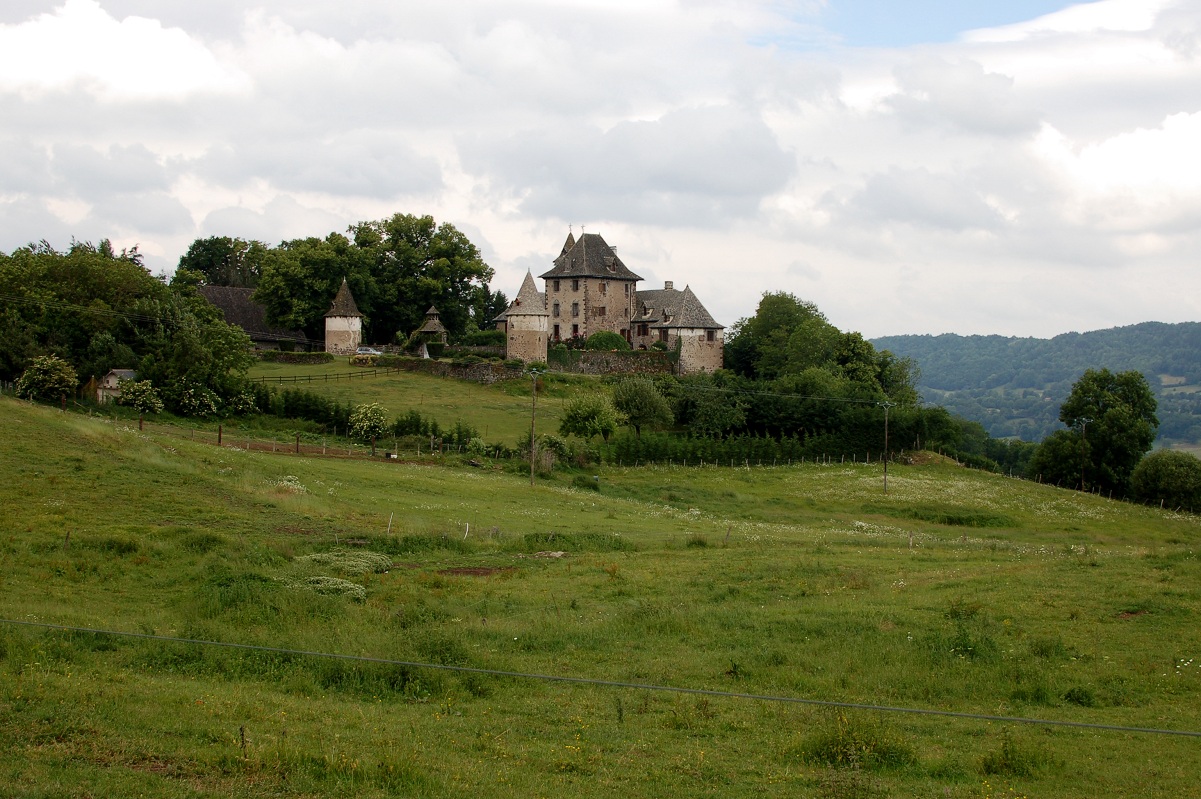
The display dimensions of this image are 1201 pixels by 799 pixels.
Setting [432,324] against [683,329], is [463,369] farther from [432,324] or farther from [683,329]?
[683,329]

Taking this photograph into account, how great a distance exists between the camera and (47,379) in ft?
180

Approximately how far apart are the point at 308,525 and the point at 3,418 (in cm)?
1701

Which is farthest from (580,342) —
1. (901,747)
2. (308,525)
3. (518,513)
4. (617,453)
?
(901,747)

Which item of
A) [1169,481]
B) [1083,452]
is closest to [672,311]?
[1083,452]

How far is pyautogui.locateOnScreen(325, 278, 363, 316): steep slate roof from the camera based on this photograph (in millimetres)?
89812

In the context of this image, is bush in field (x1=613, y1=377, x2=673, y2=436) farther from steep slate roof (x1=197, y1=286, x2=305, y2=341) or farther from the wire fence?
steep slate roof (x1=197, y1=286, x2=305, y2=341)

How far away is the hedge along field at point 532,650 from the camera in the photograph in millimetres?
12930

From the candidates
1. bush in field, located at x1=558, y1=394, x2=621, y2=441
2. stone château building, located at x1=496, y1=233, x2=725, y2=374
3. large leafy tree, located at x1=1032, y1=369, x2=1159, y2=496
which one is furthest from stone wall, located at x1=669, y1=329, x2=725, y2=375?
large leafy tree, located at x1=1032, y1=369, x2=1159, y2=496

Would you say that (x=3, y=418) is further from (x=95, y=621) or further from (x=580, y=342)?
(x=580, y=342)

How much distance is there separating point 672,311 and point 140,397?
4791cm

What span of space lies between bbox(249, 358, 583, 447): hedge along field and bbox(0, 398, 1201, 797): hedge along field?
30.5 meters

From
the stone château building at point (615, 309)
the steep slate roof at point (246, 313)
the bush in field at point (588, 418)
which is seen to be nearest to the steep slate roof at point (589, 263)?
the stone château building at point (615, 309)

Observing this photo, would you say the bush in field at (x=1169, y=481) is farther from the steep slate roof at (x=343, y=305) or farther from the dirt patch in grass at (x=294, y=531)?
the steep slate roof at (x=343, y=305)

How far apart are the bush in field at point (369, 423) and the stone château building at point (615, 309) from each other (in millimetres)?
31328
